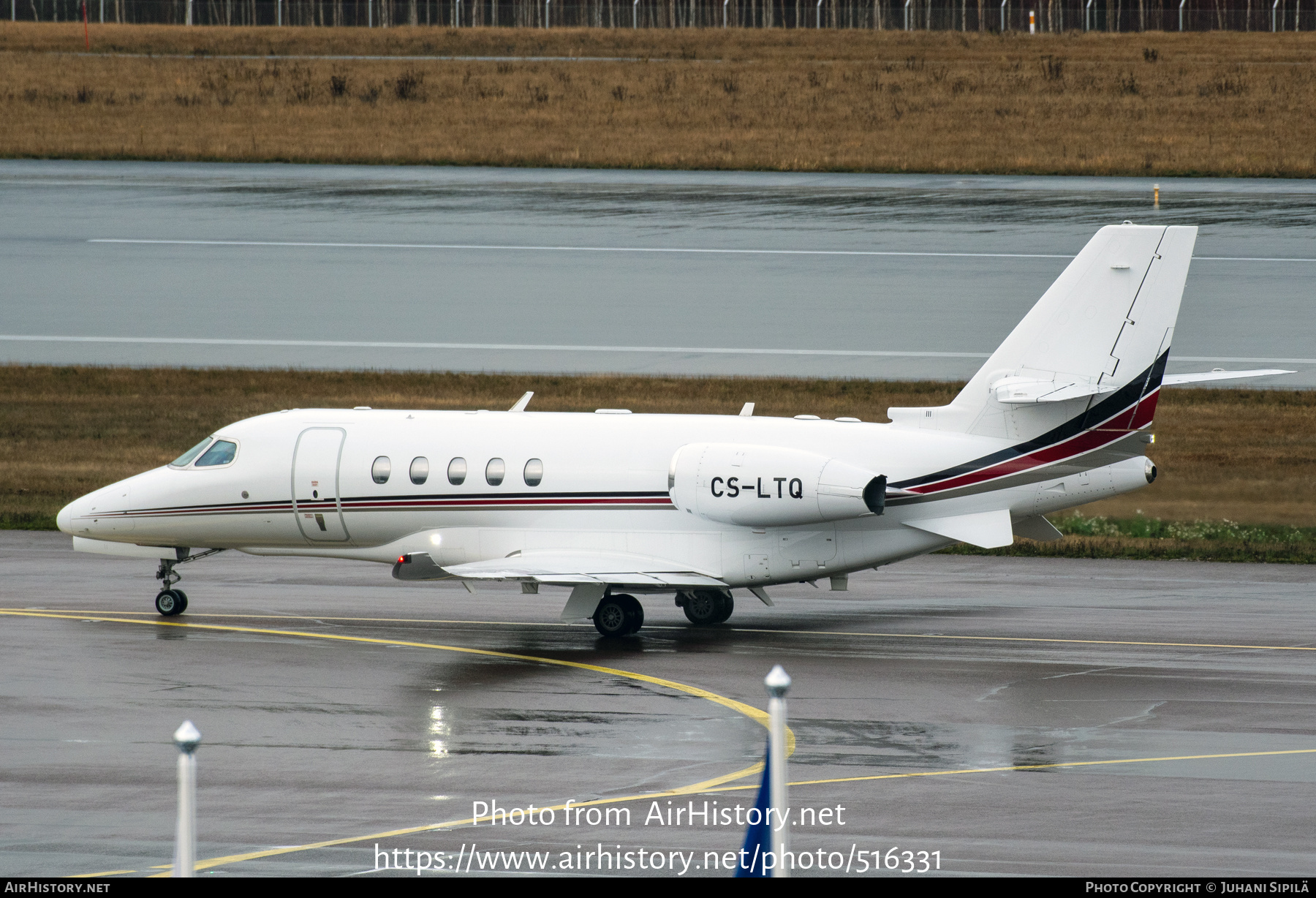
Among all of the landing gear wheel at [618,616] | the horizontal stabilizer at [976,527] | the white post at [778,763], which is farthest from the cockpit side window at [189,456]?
the white post at [778,763]

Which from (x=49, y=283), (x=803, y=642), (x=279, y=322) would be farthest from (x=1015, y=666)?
(x=49, y=283)

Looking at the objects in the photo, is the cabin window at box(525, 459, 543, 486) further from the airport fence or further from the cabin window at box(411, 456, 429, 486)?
the airport fence

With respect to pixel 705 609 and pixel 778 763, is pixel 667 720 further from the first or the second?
pixel 778 763

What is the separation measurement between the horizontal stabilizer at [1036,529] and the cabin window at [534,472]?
640 centimetres

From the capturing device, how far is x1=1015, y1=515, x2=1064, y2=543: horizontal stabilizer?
24.5 m

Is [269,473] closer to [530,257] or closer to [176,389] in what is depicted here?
[176,389]

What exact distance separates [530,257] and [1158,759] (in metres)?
35.4

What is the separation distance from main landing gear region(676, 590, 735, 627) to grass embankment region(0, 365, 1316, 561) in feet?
25.4

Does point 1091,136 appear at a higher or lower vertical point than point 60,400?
higher

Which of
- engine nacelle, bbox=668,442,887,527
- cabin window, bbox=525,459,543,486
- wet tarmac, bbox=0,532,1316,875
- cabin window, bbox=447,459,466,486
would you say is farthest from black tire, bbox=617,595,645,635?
cabin window, bbox=447,459,466,486

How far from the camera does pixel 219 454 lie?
2595cm

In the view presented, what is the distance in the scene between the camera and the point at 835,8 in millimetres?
80625

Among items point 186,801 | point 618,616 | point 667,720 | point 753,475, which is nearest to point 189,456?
point 618,616
